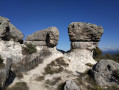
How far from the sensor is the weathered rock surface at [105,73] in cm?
1188

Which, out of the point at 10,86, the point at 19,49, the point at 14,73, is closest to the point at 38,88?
the point at 10,86

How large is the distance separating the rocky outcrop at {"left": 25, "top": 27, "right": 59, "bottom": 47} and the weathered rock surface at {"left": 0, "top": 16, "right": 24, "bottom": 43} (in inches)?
123

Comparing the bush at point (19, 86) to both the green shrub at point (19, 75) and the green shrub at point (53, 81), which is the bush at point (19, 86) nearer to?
the green shrub at point (19, 75)

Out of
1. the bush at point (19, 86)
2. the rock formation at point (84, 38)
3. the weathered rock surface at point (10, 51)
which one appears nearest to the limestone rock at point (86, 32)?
the rock formation at point (84, 38)

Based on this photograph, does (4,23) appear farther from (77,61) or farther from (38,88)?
(77,61)

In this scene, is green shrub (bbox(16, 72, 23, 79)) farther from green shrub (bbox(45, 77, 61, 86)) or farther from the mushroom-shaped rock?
the mushroom-shaped rock

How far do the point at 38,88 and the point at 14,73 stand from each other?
12.5ft

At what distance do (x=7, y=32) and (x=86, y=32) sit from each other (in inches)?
538

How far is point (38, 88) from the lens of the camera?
437 inches

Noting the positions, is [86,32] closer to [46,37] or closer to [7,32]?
[46,37]

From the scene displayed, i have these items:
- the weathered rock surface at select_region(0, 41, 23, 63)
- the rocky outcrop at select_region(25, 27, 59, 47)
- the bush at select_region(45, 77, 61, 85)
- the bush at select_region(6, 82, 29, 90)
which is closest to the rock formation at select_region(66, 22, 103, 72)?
the rocky outcrop at select_region(25, 27, 59, 47)

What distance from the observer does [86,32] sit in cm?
1892

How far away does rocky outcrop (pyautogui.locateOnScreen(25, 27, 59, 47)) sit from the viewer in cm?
2080

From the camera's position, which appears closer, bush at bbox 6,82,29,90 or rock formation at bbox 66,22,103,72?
bush at bbox 6,82,29,90
